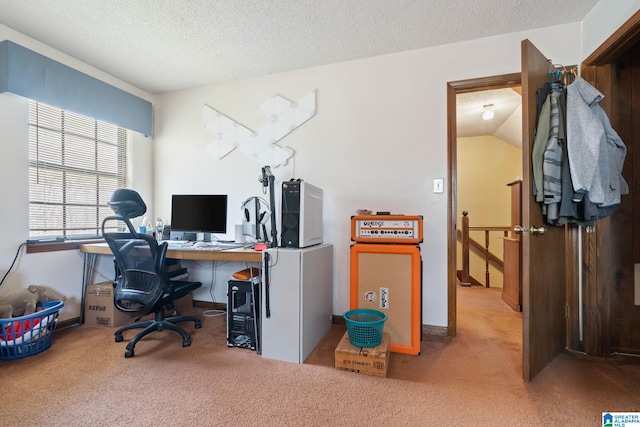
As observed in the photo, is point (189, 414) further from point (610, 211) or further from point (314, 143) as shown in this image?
point (610, 211)

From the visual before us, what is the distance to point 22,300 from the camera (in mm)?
2070

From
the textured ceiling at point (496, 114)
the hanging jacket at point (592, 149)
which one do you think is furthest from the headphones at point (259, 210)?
the textured ceiling at point (496, 114)

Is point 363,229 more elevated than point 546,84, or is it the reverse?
point 546,84

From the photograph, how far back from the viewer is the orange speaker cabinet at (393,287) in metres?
1.98

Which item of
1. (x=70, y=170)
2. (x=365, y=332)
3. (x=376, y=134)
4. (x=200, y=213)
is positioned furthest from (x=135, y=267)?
(x=376, y=134)

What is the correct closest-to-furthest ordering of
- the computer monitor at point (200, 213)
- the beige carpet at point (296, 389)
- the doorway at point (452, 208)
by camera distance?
the beige carpet at point (296, 389) → the doorway at point (452, 208) → the computer monitor at point (200, 213)

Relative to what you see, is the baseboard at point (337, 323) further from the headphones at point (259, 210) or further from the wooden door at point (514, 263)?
the wooden door at point (514, 263)

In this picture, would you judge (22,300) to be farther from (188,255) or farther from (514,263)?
(514,263)

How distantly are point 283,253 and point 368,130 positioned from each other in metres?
1.34

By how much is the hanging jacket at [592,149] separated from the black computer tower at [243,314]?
205 cm

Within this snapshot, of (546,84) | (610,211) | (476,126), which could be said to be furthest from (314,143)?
(476,126)

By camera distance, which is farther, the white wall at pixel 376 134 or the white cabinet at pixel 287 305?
the white wall at pixel 376 134

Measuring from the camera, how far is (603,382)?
1.63 meters

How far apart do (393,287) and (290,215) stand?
34.4 inches
